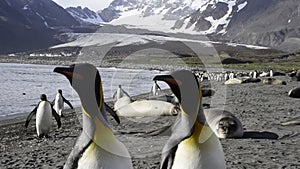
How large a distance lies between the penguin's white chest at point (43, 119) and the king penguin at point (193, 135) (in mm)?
6733

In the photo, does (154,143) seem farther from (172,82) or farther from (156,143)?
(172,82)

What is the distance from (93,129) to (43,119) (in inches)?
267

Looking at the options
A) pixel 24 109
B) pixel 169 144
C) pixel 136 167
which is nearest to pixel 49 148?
pixel 136 167

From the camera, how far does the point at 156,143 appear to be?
691 centimetres

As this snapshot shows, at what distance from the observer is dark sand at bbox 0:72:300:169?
5.80m

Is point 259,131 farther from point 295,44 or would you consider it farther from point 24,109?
point 295,44

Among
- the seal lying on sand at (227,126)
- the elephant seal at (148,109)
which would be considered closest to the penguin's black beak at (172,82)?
the seal lying on sand at (227,126)

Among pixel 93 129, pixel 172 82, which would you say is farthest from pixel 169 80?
pixel 93 129

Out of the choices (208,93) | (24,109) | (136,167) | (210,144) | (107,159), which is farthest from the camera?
(24,109)

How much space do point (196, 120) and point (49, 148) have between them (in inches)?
196

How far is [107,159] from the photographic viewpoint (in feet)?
10.7

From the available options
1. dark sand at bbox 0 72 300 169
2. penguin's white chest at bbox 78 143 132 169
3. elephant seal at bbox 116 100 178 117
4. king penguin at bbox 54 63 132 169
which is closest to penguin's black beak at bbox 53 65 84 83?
king penguin at bbox 54 63 132 169

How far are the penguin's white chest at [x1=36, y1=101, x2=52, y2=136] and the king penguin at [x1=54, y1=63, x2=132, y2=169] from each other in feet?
21.7

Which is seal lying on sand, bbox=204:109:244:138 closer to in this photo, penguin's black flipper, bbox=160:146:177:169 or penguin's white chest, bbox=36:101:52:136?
penguin's black flipper, bbox=160:146:177:169
